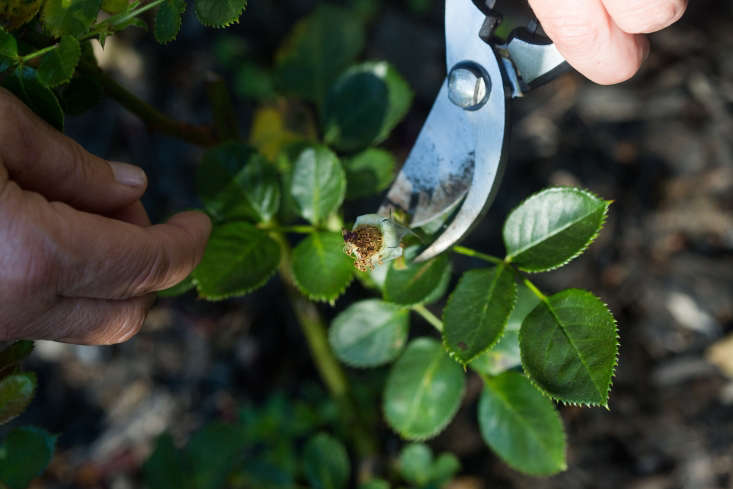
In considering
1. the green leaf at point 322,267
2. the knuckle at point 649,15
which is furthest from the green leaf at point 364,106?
the knuckle at point 649,15

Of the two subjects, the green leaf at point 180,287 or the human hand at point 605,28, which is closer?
the human hand at point 605,28

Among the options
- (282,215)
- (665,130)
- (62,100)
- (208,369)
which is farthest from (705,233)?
(62,100)

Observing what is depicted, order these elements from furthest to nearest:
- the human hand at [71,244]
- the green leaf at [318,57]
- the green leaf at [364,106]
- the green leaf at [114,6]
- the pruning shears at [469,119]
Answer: the green leaf at [318,57], the green leaf at [364,106], the pruning shears at [469,119], the green leaf at [114,6], the human hand at [71,244]

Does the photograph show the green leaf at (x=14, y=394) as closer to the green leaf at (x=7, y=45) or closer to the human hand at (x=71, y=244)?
the human hand at (x=71, y=244)

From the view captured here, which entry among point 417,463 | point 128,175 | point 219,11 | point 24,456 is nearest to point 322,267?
point 128,175

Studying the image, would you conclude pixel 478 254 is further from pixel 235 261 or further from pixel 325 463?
pixel 325 463

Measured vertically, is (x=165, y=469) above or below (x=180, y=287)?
below

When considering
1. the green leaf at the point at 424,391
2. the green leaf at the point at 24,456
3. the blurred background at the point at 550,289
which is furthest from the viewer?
the blurred background at the point at 550,289

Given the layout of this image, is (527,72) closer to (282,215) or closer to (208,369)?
(282,215)

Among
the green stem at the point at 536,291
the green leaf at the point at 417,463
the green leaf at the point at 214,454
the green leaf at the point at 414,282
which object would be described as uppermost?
the green leaf at the point at 414,282
